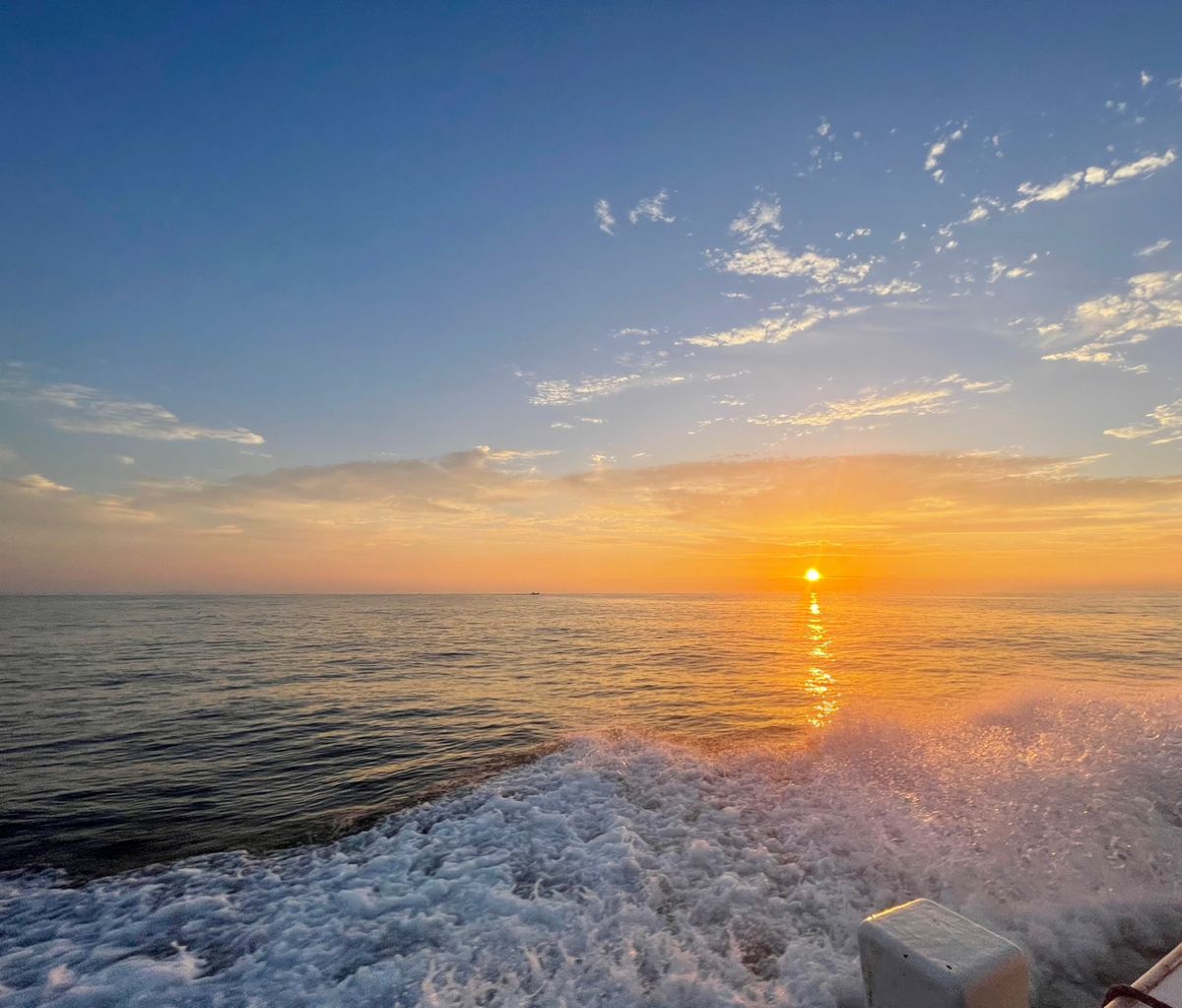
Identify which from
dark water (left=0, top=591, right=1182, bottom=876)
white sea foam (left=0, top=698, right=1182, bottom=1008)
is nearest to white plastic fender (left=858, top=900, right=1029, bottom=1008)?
white sea foam (left=0, top=698, right=1182, bottom=1008)

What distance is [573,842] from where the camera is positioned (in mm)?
8680

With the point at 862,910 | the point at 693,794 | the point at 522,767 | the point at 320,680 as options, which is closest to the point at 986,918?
the point at 862,910

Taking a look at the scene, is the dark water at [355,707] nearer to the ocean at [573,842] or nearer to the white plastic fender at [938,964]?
the ocean at [573,842]

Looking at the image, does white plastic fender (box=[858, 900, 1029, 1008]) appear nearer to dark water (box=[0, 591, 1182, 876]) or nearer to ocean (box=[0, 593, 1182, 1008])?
ocean (box=[0, 593, 1182, 1008])

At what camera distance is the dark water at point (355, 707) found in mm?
10633

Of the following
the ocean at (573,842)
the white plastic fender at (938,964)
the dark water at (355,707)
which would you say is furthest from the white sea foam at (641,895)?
the white plastic fender at (938,964)

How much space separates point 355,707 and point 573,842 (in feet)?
44.7

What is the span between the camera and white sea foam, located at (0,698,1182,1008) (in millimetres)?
5746

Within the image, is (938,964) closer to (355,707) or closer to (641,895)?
(641,895)

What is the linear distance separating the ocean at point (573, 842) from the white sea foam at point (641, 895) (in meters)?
0.04

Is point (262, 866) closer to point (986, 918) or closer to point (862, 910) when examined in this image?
point (862, 910)

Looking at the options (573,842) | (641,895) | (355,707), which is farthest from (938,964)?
(355,707)

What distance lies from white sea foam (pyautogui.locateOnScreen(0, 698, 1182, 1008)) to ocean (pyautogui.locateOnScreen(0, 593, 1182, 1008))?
0.13 feet

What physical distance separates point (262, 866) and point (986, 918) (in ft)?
29.7
